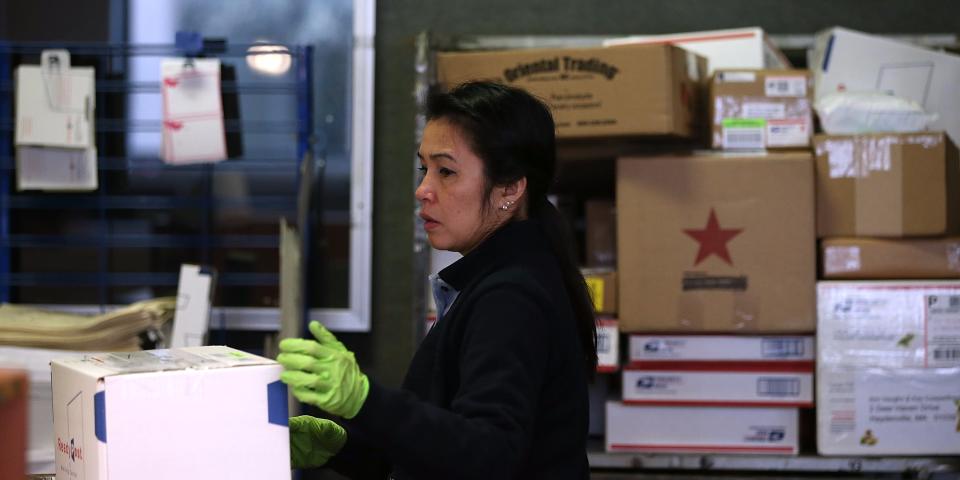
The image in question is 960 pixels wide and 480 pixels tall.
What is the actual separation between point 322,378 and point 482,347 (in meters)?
0.20

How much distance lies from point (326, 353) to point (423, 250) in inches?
63.1

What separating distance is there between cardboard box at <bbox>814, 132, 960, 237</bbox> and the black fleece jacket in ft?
4.53

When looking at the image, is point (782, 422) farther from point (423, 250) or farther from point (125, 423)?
point (125, 423)

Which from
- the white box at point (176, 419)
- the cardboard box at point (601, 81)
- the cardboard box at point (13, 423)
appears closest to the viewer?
the cardboard box at point (13, 423)

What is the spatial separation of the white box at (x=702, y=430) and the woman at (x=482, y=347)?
1194 millimetres

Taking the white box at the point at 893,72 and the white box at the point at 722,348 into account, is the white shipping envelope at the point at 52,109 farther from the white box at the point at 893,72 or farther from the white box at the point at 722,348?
the white box at the point at 893,72

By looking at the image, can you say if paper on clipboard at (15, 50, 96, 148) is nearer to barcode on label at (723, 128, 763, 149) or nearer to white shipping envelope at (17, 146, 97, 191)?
white shipping envelope at (17, 146, 97, 191)

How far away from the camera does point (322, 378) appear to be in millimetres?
1067

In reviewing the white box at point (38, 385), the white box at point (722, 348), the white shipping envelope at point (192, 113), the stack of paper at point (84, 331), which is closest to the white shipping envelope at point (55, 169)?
the white shipping envelope at point (192, 113)

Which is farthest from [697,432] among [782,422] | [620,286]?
[620,286]

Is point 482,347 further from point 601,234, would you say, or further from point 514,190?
point 601,234

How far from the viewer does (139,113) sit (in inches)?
122

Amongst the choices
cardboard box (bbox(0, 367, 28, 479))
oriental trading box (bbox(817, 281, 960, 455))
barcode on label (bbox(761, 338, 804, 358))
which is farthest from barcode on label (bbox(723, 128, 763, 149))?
cardboard box (bbox(0, 367, 28, 479))

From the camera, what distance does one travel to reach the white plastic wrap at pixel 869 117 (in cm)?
256
